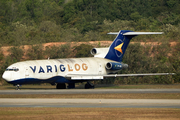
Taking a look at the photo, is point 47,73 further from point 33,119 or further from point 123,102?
point 33,119

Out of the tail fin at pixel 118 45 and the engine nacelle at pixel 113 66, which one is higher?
the tail fin at pixel 118 45

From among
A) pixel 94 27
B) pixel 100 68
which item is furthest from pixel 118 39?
pixel 94 27

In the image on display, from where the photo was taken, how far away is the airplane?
1217 inches

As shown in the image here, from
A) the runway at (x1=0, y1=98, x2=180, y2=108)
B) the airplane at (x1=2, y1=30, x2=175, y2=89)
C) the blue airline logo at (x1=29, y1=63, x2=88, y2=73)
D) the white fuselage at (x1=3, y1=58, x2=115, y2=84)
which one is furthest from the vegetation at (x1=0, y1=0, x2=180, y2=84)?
the runway at (x1=0, y1=98, x2=180, y2=108)

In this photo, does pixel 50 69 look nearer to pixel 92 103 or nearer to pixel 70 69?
pixel 70 69

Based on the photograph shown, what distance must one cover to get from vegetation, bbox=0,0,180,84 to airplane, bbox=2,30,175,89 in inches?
269

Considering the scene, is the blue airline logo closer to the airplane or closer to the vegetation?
the airplane

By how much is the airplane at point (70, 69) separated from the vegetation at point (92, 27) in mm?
6821

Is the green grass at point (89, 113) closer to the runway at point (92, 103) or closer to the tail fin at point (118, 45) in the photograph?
the runway at point (92, 103)

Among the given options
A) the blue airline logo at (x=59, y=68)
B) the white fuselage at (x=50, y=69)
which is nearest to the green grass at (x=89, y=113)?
the white fuselage at (x=50, y=69)

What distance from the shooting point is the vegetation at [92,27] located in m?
50.2

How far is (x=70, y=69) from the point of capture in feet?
113

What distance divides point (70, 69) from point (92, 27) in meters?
52.2

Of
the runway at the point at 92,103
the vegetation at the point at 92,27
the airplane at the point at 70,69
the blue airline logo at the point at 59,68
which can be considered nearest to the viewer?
the runway at the point at 92,103
